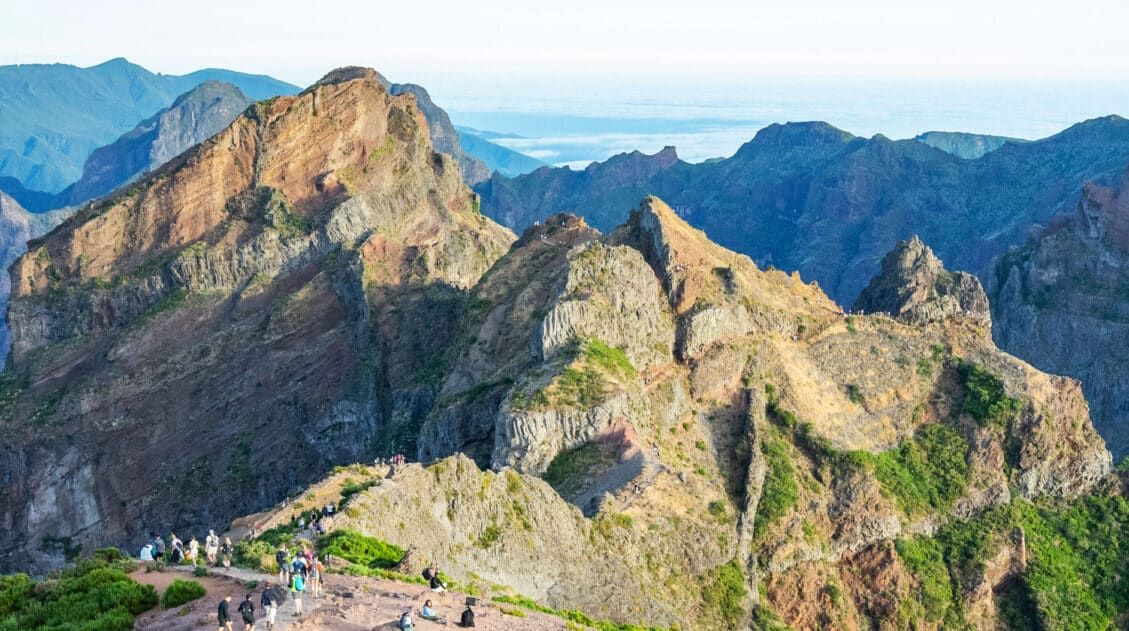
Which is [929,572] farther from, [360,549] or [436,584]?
[436,584]

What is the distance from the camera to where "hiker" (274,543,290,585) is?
4288 cm

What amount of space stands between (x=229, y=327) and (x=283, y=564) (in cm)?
7591

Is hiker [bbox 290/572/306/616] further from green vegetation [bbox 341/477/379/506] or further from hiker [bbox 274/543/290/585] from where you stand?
green vegetation [bbox 341/477/379/506]

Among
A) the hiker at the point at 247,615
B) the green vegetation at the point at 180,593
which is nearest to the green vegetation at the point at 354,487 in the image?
the green vegetation at the point at 180,593

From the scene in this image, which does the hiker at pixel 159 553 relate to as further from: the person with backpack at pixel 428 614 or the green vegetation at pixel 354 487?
the person with backpack at pixel 428 614

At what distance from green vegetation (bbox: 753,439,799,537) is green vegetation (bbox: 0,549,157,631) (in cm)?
4784

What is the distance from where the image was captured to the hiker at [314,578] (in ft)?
137

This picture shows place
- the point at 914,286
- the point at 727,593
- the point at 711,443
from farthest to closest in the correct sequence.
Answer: the point at 914,286 → the point at 711,443 → the point at 727,593

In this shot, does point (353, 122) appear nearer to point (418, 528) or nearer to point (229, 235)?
point (229, 235)

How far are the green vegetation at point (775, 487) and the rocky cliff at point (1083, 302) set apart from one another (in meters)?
89.2

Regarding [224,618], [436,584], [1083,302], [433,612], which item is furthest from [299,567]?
[1083,302]

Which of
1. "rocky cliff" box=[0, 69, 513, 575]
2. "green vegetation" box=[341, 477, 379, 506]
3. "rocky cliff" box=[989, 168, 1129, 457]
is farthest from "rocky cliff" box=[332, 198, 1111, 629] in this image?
"rocky cliff" box=[989, 168, 1129, 457]

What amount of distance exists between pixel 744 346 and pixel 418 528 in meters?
39.9

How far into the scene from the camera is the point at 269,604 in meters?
38.8
